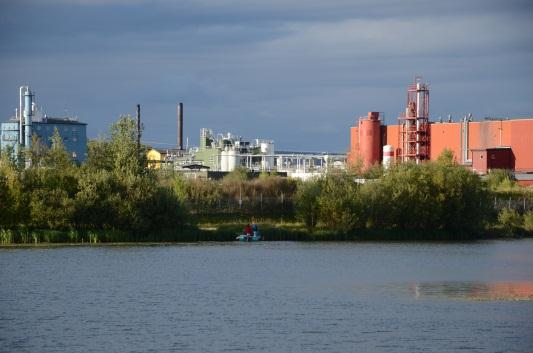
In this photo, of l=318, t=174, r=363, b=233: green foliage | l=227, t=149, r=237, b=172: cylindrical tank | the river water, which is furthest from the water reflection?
l=227, t=149, r=237, b=172: cylindrical tank

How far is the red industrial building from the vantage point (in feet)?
300

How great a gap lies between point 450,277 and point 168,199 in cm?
2097

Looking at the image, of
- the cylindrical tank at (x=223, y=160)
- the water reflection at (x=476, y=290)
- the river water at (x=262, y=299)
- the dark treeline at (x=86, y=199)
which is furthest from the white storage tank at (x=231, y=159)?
the water reflection at (x=476, y=290)

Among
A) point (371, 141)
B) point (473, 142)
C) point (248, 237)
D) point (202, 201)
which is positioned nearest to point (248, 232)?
point (248, 237)

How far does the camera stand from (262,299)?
3728 centimetres

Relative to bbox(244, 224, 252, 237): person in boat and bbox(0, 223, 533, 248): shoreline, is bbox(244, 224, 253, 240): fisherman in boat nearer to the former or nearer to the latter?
bbox(244, 224, 252, 237): person in boat

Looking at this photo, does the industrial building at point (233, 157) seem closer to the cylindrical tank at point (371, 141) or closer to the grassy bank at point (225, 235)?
the cylindrical tank at point (371, 141)

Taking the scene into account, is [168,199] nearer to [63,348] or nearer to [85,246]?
[85,246]

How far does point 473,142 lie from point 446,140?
2.96m

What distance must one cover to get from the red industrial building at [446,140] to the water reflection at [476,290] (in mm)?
48070

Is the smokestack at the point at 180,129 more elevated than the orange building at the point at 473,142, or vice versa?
the smokestack at the point at 180,129

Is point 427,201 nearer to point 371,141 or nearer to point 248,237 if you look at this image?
point 248,237

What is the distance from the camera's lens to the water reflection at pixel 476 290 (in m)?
38.1

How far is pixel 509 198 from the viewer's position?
77.4m
